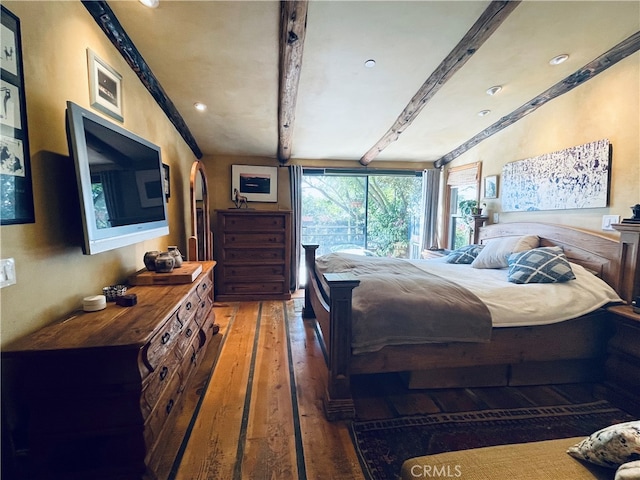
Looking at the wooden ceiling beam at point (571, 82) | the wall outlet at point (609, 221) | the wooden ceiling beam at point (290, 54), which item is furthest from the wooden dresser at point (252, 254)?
the wall outlet at point (609, 221)

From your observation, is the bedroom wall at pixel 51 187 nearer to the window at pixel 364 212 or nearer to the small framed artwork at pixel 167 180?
the small framed artwork at pixel 167 180

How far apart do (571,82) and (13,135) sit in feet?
13.5

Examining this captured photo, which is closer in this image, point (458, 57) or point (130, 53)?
point (130, 53)

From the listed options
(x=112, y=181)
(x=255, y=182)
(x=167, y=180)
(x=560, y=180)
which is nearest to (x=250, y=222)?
(x=255, y=182)

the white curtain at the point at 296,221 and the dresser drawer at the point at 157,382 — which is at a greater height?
the white curtain at the point at 296,221

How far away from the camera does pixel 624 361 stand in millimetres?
1966

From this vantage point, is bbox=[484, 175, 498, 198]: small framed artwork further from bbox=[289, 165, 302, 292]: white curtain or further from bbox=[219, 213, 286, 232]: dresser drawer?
bbox=[219, 213, 286, 232]: dresser drawer

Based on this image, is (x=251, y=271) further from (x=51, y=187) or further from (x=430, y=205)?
(x=430, y=205)

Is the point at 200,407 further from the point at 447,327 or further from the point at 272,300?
the point at 272,300

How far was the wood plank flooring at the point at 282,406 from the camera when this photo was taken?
1463 mm

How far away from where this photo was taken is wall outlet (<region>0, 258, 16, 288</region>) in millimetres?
1180

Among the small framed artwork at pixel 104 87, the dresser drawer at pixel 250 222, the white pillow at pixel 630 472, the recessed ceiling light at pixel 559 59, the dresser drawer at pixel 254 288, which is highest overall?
the recessed ceiling light at pixel 559 59

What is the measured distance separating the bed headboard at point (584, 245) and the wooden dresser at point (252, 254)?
9.84 ft

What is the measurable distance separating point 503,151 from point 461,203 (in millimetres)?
988
